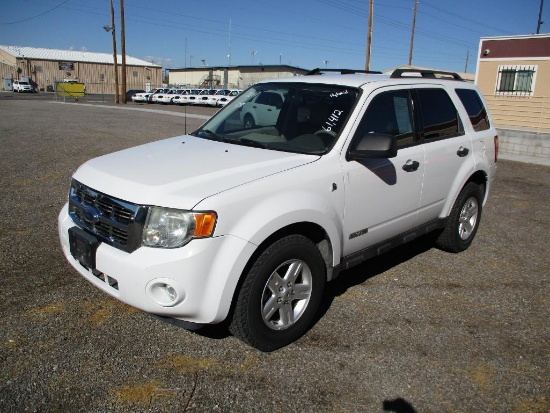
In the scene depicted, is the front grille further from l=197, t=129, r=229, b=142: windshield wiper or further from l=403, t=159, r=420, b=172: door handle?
l=403, t=159, r=420, b=172: door handle

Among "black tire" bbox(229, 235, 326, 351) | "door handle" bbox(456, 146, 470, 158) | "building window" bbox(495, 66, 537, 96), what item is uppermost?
"building window" bbox(495, 66, 537, 96)

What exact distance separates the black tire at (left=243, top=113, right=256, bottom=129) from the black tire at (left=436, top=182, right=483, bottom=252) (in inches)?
89.4

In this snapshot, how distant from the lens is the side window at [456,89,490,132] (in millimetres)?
4961

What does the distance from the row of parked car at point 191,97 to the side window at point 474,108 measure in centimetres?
2737

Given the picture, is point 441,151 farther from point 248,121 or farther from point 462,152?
point 248,121

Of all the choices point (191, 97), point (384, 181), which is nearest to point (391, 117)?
point (384, 181)

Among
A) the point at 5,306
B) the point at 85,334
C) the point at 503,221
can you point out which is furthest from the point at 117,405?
the point at 503,221

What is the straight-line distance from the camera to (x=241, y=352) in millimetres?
3129

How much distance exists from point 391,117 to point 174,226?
221cm

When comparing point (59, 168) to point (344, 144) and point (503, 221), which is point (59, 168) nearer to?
point (344, 144)

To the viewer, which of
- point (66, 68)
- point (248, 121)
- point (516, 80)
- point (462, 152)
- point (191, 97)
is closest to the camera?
point (248, 121)

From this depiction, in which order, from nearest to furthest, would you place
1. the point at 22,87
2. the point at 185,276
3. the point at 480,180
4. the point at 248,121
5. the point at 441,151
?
the point at 185,276
the point at 248,121
the point at 441,151
the point at 480,180
the point at 22,87

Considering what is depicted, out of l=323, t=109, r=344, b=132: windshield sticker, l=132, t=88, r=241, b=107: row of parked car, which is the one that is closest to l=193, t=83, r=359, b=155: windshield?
l=323, t=109, r=344, b=132: windshield sticker

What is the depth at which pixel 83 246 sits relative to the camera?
302 cm
